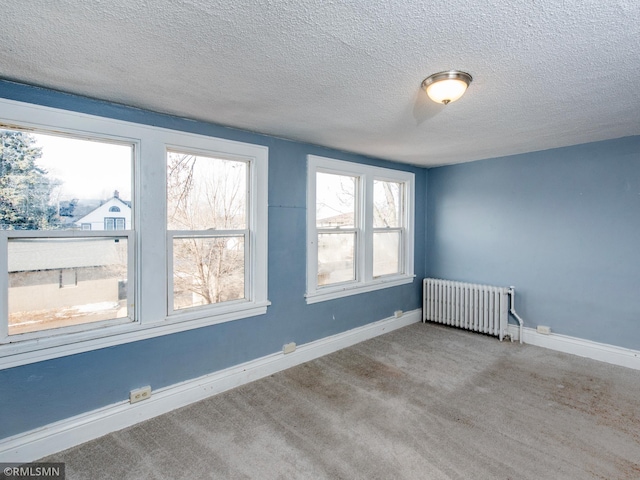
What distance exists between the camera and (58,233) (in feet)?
6.95

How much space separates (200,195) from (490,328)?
3731mm

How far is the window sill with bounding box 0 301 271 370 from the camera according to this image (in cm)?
196

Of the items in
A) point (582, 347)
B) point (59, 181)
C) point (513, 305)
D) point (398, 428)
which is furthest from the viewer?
point (513, 305)

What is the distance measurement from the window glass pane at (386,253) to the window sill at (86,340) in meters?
2.27

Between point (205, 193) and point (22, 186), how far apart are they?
1163 millimetres

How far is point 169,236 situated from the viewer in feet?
8.46

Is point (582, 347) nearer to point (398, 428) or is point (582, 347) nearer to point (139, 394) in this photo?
point (398, 428)

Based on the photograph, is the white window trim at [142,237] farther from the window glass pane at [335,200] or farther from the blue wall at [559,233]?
the blue wall at [559,233]

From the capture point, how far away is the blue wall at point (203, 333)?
79.6 inches

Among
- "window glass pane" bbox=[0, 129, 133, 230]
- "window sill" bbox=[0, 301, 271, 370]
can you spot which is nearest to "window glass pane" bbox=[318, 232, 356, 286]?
"window sill" bbox=[0, 301, 271, 370]

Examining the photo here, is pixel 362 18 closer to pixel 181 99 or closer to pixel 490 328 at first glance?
pixel 181 99

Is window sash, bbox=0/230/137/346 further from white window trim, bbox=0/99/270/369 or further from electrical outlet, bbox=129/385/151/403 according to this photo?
electrical outlet, bbox=129/385/151/403

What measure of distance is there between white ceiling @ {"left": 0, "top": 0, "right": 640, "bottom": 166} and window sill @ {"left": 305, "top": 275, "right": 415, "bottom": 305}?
1.79 metres

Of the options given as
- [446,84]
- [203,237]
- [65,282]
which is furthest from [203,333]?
[446,84]
